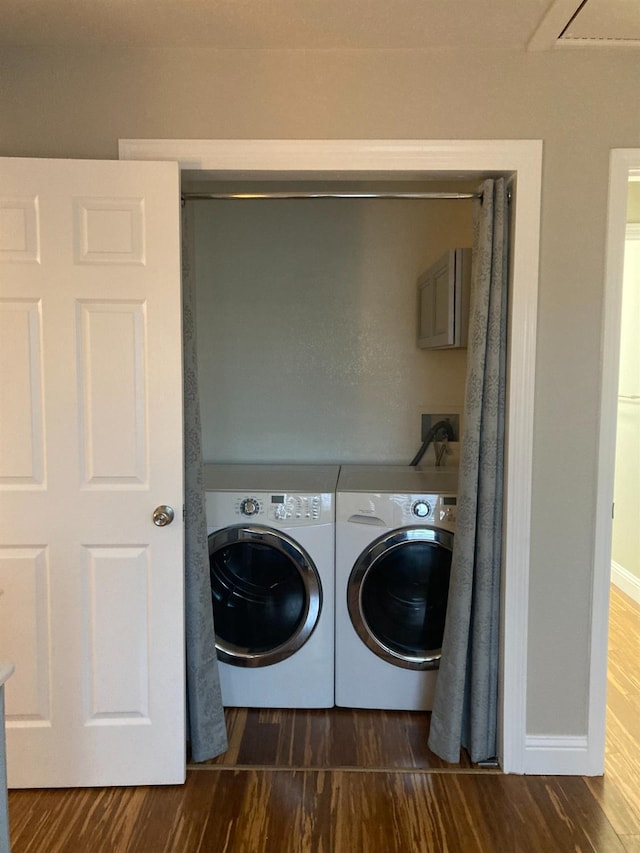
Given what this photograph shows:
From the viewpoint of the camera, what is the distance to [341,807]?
2.10 metres

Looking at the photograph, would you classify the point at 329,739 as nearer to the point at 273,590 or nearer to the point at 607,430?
the point at 273,590

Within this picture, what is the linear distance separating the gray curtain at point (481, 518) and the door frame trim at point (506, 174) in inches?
1.6

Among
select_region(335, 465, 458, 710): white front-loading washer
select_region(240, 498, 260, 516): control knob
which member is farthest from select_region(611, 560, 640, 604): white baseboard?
select_region(240, 498, 260, 516): control knob

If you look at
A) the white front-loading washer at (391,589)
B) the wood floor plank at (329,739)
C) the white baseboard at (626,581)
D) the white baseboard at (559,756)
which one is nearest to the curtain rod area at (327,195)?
the white front-loading washer at (391,589)

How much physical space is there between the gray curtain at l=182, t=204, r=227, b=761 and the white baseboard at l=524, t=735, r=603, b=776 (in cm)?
110

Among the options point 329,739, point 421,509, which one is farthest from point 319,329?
point 329,739

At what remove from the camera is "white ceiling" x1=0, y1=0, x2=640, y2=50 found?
1.80 meters

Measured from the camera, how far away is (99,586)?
6.89 ft

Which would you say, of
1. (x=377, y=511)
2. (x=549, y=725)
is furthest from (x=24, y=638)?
(x=549, y=725)

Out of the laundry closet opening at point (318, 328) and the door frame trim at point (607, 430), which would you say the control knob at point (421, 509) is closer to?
the door frame trim at point (607, 430)

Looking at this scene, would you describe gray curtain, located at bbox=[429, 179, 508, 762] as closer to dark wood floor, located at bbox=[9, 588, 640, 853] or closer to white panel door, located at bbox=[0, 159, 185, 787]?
dark wood floor, located at bbox=[9, 588, 640, 853]

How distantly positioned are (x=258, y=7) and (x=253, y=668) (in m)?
2.29

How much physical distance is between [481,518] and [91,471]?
1.28 m

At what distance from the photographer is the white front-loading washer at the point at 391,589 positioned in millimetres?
2561
